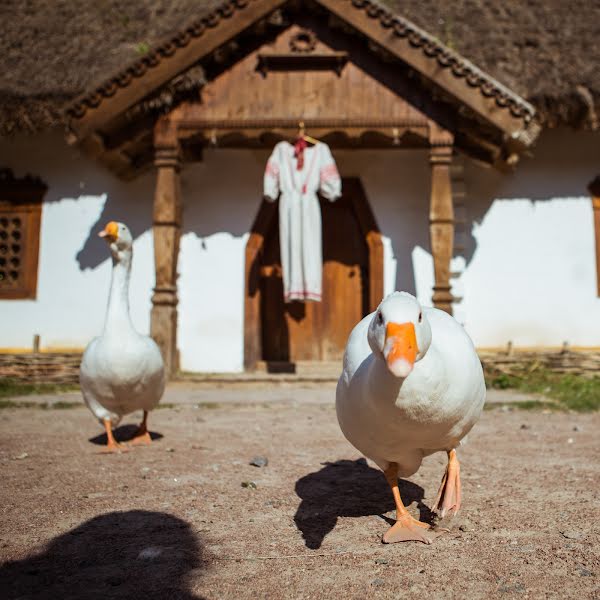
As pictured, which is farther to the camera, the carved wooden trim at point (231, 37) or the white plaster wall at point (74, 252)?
the white plaster wall at point (74, 252)

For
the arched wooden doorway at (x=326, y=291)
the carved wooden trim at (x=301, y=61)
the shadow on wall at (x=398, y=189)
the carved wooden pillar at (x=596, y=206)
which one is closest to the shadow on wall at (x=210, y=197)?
the shadow on wall at (x=398, y=189)

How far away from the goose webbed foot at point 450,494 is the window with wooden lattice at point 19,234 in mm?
7717

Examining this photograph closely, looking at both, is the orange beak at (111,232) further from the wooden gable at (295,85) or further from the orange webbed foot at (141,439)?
the wooden gable at (295,85)

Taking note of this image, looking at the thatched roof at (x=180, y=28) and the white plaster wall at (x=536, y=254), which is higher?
the thatched roof at (x=180, y=28)

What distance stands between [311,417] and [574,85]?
5240mm

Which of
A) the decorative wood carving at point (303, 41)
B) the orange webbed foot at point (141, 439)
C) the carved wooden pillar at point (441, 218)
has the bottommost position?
the orange webbed foot at point (141, 439)

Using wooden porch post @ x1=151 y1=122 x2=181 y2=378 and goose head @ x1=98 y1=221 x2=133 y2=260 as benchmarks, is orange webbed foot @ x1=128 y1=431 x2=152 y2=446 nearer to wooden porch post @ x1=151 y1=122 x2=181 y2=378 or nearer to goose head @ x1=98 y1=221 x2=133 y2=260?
goose head @ x1=98 y1=221 x2=133 y2=260

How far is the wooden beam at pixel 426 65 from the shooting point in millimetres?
6339

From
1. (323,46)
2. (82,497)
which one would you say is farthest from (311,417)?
(323,46)

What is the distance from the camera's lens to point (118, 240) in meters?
4.25

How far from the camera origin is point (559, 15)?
852 cm

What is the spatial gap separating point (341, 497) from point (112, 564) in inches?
44.3

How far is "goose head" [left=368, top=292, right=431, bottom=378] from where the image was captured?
5.15ft

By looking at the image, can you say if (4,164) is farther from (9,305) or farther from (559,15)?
(559,15)
